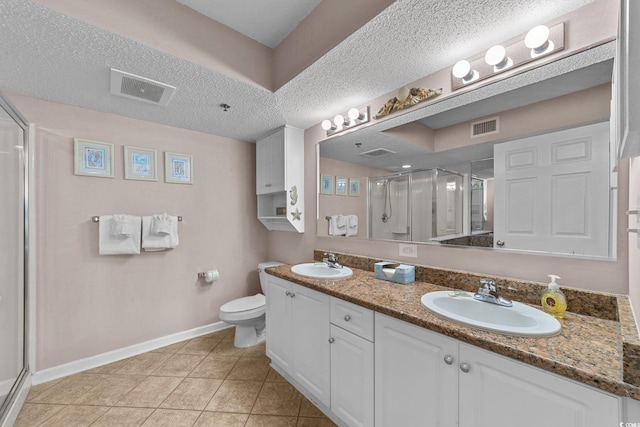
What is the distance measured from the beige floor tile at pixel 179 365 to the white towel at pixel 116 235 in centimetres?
100

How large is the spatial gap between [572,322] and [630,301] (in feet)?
0.71

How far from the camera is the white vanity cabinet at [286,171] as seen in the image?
251 cm

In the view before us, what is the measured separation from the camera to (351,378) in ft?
4.50

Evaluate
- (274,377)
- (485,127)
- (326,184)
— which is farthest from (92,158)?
(485,127)

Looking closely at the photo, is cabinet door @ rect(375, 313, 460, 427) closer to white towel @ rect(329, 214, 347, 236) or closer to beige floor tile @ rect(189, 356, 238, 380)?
white towel @ rect(329, 214, 347, 236)

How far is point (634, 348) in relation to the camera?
63cm

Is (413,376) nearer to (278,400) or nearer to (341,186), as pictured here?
(278,400)

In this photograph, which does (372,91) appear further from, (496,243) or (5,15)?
(5,15)

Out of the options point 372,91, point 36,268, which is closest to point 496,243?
point 372,91

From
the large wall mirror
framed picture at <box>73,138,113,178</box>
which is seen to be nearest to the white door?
the large wall mirror

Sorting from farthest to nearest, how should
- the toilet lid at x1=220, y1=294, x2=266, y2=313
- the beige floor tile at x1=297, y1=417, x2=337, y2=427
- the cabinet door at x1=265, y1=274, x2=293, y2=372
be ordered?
1. the toilet lid at x1=220, y1=294, x2=266, y2=313
2. the cabinet door at x1=265, y1=274, x2=293, y2=372
3. the beige floor tile at x1=297, y1=417, x2=337, y2=427

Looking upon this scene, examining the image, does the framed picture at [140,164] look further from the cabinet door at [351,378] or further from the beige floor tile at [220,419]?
the cabinet door at [351,378]

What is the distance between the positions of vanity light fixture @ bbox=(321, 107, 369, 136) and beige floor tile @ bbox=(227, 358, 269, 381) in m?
2.08

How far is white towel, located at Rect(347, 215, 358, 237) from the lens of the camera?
7.09 feet
